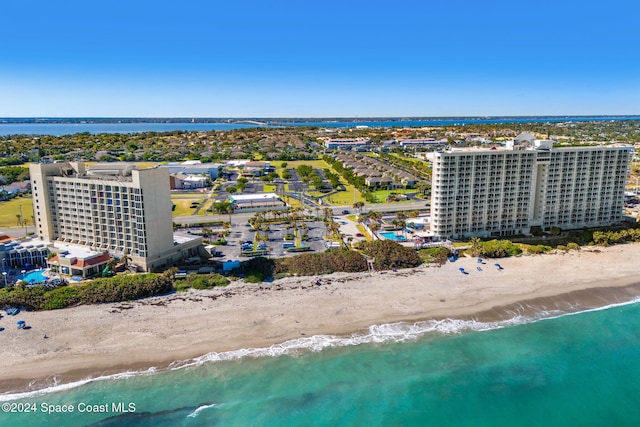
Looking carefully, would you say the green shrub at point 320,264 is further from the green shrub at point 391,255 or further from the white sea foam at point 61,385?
the white sea foam at point 61,385

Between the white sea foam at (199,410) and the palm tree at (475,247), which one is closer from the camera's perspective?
the white sea foam at (199,410)

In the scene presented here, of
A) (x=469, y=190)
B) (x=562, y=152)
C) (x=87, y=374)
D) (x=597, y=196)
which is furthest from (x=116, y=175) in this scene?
(x=597, y=196)

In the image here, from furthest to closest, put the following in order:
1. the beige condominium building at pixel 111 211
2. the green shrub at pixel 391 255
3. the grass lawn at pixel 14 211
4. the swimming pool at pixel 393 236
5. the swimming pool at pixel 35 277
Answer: the grass lawn at pixel 14 211, the swimming pool at pixel 393 236, the green shrub at pixel 391 255, the beige condominium building at pixel 111 211, the swimming pool at pixel 35 277

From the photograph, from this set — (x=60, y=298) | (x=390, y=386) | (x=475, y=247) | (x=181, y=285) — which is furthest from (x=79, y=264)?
(x=475, y=247)

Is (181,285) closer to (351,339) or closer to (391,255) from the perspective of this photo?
(351,339)

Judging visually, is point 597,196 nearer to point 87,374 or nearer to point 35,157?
point 87,374

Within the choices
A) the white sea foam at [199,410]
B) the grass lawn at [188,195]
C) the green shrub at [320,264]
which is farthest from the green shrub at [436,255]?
the grass lawn at [188,195]

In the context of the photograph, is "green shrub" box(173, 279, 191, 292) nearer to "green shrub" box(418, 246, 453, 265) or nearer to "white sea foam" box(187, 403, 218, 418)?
"white sea foam" box(187, 403, 218, 418)
